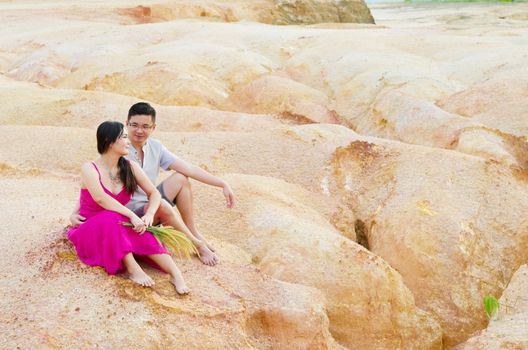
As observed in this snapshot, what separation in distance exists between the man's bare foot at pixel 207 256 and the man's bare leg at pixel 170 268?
0.43 metres

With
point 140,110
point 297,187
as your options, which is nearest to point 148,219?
point 140,110

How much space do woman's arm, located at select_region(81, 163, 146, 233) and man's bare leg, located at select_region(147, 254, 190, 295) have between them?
0.25 meters

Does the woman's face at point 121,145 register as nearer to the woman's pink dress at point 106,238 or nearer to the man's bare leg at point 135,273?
the woman's pink dress at point 106,238

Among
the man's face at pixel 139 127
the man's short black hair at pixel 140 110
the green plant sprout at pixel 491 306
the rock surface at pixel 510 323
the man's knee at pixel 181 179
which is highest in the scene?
the man's short black hair at pixel 140 110

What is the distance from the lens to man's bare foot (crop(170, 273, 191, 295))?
468 cm

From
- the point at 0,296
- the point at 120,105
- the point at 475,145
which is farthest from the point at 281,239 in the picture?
the point at 120,105

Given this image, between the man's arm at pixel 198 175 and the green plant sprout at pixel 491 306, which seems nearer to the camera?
the man's arm at pixel 198 175

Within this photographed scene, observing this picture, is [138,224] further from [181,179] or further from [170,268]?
[181,179]

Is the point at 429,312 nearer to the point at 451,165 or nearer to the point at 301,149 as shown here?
the point at 451,165

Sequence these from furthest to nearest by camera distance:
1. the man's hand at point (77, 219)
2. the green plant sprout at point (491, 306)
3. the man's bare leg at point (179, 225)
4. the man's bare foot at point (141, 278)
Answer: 1. the green plant sprout at point (491, 306)
2. the man's bare leg at point (179, 225)
3. the man's hand at point (77, 219)
4. the man's bare foot at point (141, 278)

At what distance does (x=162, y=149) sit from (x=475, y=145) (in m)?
4.85

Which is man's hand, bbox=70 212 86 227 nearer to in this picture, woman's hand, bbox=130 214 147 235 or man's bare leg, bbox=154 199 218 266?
woman's hand, bbox=130 214 147 235

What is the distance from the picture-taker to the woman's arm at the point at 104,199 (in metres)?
4.66

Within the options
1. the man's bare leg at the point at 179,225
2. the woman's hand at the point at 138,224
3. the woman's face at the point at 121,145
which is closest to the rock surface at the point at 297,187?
the man's bare leg at the point at 179,225
